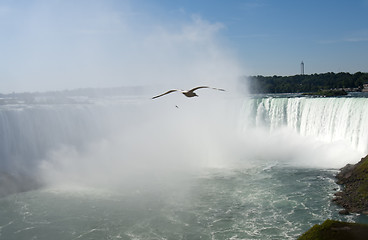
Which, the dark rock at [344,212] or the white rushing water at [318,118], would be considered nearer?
the dark rock at [344,212]

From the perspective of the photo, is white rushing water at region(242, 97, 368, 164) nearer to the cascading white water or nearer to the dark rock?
the cascading white water

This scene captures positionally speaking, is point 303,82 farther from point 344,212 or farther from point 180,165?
point 344,212

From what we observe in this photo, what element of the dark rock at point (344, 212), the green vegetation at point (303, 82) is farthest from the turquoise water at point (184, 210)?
the green vegetation at point (303, 82)

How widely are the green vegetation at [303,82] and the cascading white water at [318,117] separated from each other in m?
24.6

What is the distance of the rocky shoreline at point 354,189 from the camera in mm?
12203

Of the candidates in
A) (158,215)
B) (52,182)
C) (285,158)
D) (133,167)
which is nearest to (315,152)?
(285,158)

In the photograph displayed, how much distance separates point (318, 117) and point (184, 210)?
481 inches

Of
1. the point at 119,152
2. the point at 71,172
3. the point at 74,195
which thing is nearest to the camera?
the point at 74,195

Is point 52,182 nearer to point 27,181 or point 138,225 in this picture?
point 27,181

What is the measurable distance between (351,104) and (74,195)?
13913 millimetres

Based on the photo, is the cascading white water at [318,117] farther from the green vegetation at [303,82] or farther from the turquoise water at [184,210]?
the green vegetation at [303,82]

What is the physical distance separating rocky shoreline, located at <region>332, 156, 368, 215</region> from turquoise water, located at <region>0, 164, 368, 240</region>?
0.37 metres

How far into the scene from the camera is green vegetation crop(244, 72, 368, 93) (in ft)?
165

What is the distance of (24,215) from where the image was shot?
1269 cm
